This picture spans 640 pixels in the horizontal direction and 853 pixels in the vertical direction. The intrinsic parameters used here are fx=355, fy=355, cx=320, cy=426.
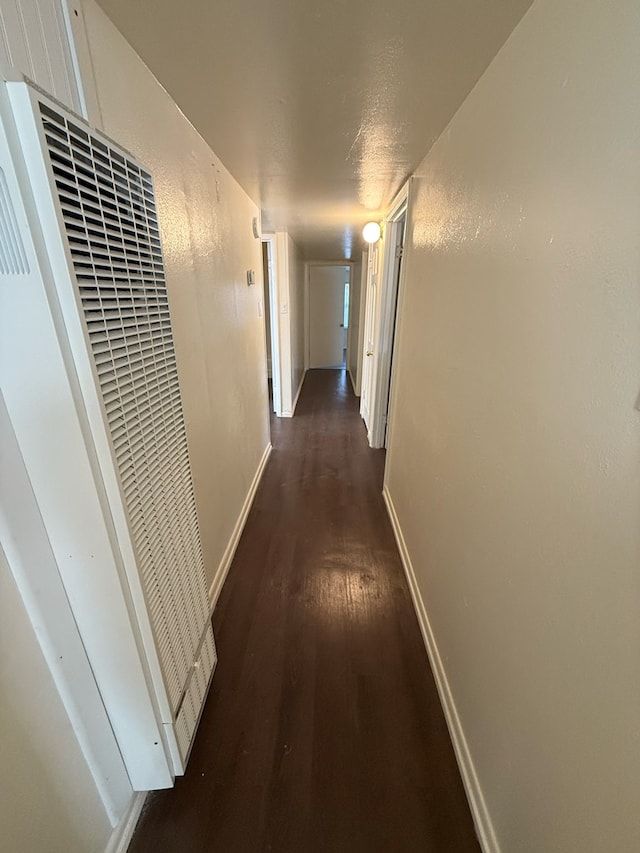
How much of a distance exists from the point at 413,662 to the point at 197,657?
0.90 meters

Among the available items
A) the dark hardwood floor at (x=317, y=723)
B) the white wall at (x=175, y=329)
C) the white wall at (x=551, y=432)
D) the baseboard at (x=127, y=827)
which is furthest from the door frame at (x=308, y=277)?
the baseboard at (x=127, y=827)

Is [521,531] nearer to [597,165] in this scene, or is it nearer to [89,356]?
[597,165]

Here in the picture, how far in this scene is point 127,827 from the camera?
1.01 meters

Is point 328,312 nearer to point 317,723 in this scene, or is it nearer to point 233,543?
point 233,543

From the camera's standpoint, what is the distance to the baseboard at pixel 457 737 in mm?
992

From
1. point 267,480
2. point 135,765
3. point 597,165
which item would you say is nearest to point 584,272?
point 597,165

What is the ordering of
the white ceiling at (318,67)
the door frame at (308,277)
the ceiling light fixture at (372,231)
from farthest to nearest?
the door frame at (308,277) → the ceiling light fixture at (372,231) → the white ceiling at (318,67)

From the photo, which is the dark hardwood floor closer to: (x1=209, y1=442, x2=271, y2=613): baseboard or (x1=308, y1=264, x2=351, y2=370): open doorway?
(x1=209, y1=442, x2=271, y2=613): baseboard

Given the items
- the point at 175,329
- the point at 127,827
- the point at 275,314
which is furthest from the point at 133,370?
the point at 275,314

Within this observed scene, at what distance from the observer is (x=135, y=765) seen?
3.34ft

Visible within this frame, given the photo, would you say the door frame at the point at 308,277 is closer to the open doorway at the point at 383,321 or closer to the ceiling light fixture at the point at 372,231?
the open doorway at the point at 383,321

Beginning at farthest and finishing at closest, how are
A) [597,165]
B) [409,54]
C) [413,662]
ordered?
[413,662] < [409,54] < [597,165]

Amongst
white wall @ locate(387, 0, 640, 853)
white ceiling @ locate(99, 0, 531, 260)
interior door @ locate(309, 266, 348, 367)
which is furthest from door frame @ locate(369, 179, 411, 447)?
interior door @ locate(309, 266, 348, 367)

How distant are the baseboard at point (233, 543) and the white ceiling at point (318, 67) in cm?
200
